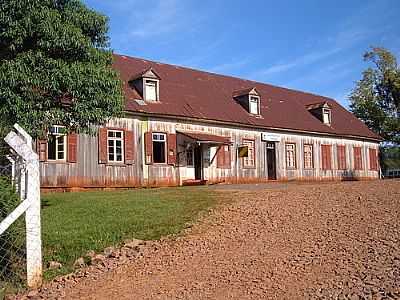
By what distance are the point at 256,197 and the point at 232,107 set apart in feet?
56.9

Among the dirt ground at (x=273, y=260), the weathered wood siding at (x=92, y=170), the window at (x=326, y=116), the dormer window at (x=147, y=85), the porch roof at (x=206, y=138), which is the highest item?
the dormer window at (x=147, y=85)

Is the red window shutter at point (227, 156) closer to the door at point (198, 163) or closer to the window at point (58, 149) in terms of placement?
the door at point (198, 163)

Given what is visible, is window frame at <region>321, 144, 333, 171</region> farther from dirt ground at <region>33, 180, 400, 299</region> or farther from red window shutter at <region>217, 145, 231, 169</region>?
dirt ground at <region>33, 180, 400, 299</region>

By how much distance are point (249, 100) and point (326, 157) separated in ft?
22.5

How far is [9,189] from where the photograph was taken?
25.2 feet

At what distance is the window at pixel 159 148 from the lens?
23.2m

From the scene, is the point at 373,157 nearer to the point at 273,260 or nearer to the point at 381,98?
the point at 381,98

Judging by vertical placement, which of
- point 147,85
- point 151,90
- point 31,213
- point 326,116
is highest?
point 147,85

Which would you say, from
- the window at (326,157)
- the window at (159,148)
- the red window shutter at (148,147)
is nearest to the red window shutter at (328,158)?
the window at (326,157)

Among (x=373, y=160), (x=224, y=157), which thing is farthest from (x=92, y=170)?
(x=373, y=160)

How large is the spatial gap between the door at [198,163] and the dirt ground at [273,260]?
15.5 m

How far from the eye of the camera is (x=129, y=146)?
22000mm

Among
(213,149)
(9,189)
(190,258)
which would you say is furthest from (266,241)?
(213,149)

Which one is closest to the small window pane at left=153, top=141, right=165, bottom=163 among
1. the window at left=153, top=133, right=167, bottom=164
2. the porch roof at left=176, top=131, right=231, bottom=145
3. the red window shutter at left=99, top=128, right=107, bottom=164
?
the window at left=153, top=133, right=167, bottom=164
